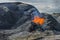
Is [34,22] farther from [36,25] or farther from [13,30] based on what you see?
[13,30]

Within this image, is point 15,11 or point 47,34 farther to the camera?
point 15,11

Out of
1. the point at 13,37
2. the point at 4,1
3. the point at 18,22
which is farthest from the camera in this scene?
the point at 4,1

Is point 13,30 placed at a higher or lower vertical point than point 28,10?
lower

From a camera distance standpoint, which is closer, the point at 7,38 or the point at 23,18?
the point at 7,38

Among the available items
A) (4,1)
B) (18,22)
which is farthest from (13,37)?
(4,1)

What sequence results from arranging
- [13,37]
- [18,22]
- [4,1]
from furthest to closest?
[4,1]
[18,22]
[13,37]

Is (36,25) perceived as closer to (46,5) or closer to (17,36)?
(17,36)

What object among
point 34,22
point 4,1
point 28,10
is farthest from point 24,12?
point 4,1

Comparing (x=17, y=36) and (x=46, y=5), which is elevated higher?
(x=46, y=5)
